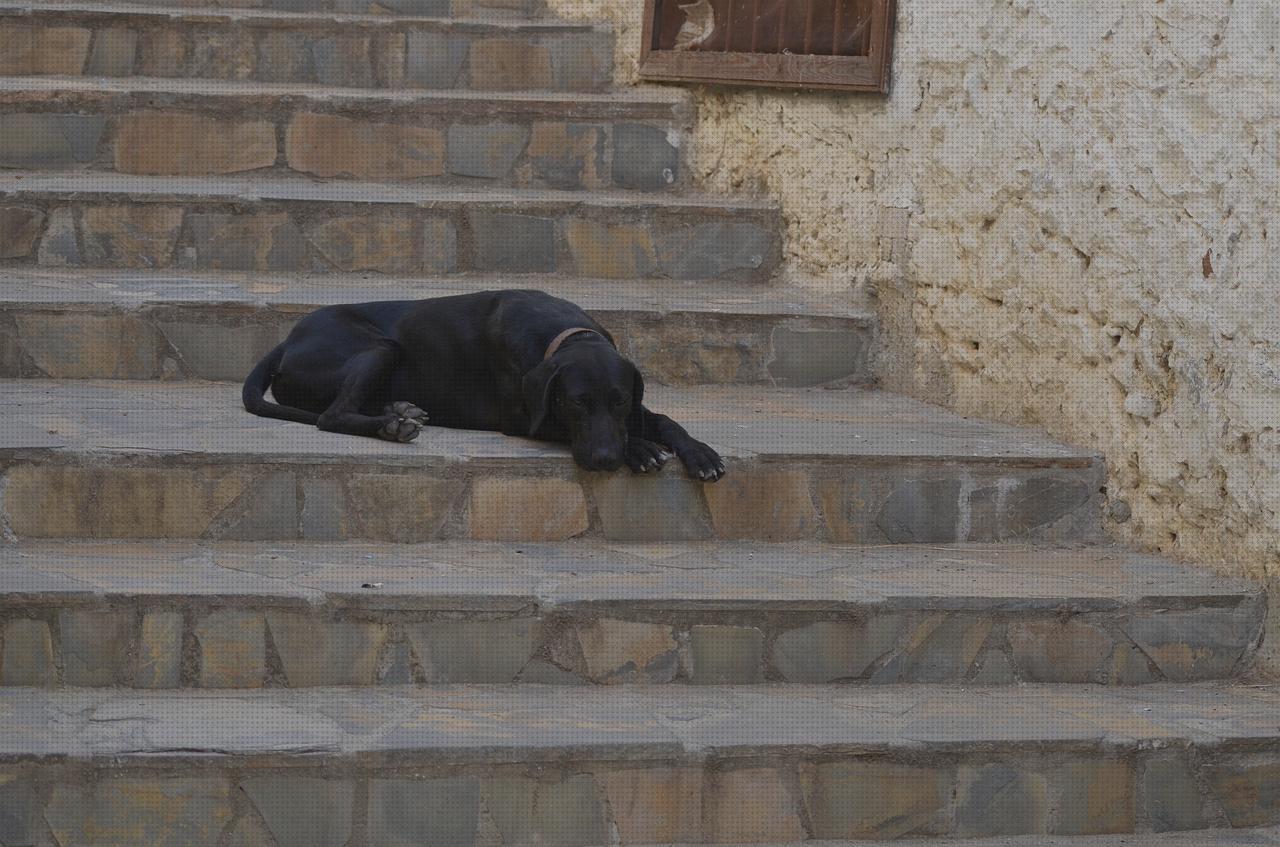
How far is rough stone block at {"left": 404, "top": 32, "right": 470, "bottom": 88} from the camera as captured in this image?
20.8ft

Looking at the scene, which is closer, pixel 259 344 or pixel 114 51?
pixel 259 344

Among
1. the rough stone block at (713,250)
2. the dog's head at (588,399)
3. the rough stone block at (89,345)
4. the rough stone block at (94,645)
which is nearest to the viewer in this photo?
the rough stone block at (94,645)

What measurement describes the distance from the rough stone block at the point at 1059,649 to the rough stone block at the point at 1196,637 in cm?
9

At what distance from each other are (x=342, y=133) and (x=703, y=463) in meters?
2.50

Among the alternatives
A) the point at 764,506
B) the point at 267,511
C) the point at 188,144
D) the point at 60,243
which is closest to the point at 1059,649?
the point at 764,506

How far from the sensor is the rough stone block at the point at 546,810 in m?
3.08

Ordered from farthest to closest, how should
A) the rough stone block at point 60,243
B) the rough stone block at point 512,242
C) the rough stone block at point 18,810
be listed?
the rough stone block at point 512,242
the rough stone block at point 60,243
the rough stone block at point 18,810

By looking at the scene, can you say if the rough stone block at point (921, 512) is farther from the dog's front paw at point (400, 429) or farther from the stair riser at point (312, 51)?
the stair riser at point (312, 51)

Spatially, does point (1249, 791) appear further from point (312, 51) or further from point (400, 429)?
point (312, 51)

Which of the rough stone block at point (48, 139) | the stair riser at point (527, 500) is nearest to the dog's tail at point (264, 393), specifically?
the stair riser at point (527, 500)

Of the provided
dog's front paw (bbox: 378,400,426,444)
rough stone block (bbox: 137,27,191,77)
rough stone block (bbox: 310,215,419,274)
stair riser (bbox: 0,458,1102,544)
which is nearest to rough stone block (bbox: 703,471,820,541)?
stair riser (bbox: 0,458,1102,544)

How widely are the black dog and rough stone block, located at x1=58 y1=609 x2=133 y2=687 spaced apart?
0.97 m

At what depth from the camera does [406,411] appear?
4254 millimetres

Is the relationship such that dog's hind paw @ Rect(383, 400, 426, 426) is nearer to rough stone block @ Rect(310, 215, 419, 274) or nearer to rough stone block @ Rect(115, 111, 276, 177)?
rough stone block @ Rect(310, 215, 419, 274)
